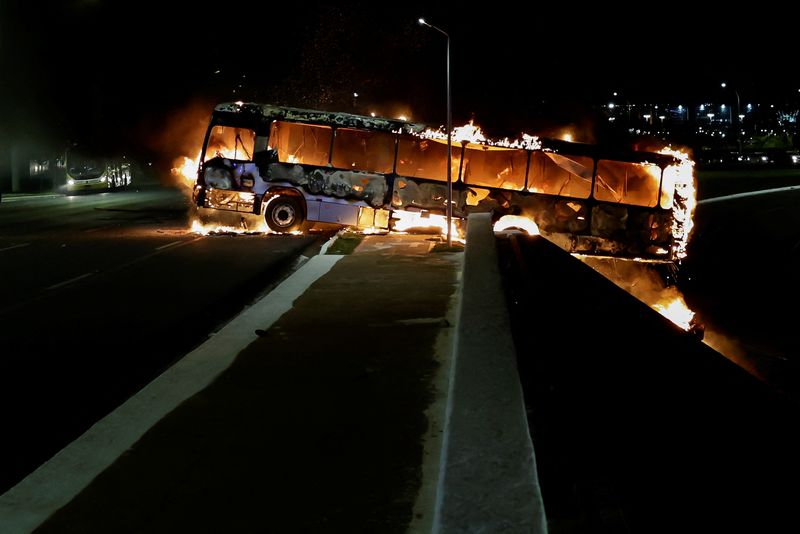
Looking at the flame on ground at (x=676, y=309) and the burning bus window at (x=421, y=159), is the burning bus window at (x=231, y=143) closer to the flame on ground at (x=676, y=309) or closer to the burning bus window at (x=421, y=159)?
the burning bus window at (x=421, y=159)

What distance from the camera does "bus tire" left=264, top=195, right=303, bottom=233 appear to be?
22609 millimetres

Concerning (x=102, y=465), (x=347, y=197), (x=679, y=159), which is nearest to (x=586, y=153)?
(x=679, y=159)

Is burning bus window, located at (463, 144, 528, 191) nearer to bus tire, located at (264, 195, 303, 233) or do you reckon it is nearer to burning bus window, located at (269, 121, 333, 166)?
burning bus window, located at (269, 121, 333, 166)

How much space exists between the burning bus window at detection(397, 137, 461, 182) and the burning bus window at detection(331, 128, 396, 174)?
0.95ft

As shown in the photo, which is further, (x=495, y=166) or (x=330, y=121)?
(x=330, y=121)

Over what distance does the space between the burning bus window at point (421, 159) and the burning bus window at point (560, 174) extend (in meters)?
2.08

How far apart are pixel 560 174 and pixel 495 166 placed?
1.60 metres

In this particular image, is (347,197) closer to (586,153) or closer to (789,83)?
(586,153)

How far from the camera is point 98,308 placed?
11820 mm

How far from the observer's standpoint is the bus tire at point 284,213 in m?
22.6

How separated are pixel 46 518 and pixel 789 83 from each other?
97.4m

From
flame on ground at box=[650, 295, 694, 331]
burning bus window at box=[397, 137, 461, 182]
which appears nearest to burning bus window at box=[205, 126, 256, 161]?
burning bus window at box=[397, 137, 461, 182]

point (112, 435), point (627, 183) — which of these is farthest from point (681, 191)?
point (112, 435)

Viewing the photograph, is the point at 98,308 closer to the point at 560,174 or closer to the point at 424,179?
the point at 424,179
